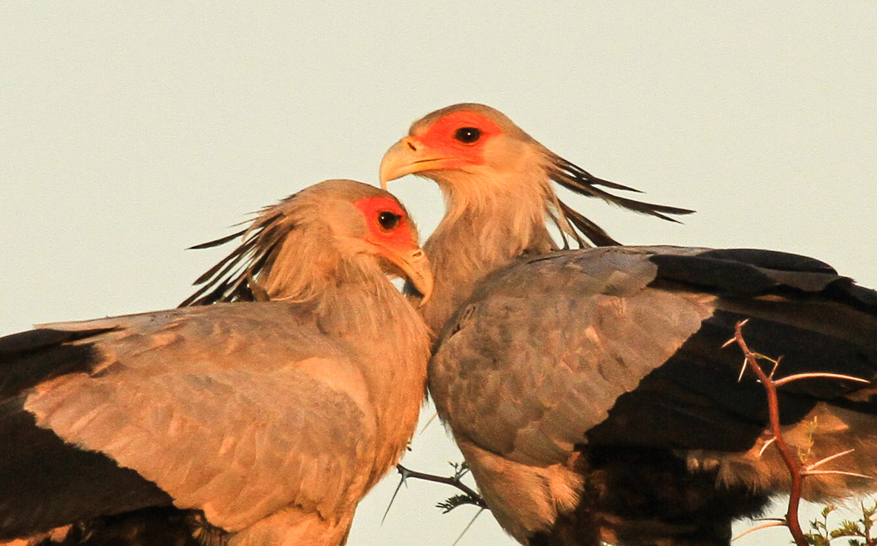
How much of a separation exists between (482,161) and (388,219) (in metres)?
0.91

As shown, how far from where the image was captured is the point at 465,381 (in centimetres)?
632

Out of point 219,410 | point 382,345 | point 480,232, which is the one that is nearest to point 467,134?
point 480,232

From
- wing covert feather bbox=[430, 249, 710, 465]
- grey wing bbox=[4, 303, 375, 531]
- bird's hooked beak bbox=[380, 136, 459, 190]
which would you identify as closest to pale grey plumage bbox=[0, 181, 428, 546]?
grey wing bbox=[4, 303, 375, 531]

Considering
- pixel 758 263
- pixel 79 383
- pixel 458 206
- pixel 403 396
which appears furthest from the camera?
pixel 458 206

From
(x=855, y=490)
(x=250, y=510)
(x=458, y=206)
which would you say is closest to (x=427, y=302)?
(x=458, y=206)

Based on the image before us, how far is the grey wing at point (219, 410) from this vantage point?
5.50 meters

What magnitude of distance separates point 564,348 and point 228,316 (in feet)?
5.12

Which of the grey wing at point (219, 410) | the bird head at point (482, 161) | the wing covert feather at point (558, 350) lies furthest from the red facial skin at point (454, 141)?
the grey wing at point (219, 410)

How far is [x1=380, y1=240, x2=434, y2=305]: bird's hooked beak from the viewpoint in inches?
273

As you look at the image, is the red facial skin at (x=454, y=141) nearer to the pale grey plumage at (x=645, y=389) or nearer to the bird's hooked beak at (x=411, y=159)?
the bird's hooked beak at (x=411, y=159)

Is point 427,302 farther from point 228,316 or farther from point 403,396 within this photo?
point 228,316

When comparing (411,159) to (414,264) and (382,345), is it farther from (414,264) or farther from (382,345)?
(382,345)

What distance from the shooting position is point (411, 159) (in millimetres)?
7512

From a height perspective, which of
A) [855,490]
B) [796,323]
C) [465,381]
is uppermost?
[796,323]
